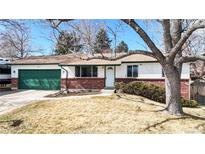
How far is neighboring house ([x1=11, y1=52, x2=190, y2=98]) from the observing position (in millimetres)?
15000

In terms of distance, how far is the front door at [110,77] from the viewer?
15594 mm

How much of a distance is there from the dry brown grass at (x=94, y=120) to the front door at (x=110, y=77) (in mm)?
5705

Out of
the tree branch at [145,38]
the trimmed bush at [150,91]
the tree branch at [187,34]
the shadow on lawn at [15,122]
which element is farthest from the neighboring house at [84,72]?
the shadow on lawn at [15,122]

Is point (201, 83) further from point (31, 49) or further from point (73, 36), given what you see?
point (31, 49)

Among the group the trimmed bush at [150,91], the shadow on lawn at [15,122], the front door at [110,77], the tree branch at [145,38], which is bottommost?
the shadow on lawn at [15,122]

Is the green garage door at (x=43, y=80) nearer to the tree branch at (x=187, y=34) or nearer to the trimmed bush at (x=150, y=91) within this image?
the trimmed bush at (x=150, y=91)

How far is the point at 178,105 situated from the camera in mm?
8664

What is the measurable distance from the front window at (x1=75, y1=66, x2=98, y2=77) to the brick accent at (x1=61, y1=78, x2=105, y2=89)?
0.95ft

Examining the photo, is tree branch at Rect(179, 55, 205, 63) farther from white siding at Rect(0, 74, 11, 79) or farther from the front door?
white siding at Rect(0, 74, 11, 79)

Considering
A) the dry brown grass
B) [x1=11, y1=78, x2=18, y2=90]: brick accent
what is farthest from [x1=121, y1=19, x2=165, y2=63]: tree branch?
[x1=11, y1=78, x2=18, y2=90]: brick accent

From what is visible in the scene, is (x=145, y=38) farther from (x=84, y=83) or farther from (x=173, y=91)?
(x=84, y=83)

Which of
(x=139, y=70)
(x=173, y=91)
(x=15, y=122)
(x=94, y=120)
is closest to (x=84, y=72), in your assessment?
(x=139, y=70)
